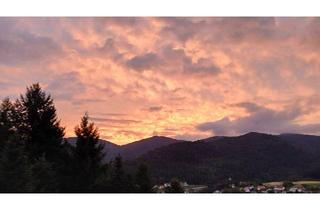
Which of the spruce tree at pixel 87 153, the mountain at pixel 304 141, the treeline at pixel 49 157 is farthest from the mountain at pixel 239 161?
the spruce tree at pixel 87 153

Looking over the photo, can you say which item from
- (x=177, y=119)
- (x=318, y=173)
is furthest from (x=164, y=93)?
(x=318, y=173)

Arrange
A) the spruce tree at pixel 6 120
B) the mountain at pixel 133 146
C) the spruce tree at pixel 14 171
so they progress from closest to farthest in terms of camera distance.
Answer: the spruce tree at pixel 14 171
the spruce tree at pixel 6 120
the mountain at pixel 133 146

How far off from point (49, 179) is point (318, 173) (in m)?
3.19

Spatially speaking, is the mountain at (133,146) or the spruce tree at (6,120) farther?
the mountain at (133,146)

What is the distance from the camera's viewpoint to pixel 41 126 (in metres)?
12.0

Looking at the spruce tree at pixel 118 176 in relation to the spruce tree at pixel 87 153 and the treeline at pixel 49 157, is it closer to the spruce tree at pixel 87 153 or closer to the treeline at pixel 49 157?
the treeline at pixel 49 157

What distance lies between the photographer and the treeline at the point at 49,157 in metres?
11.7

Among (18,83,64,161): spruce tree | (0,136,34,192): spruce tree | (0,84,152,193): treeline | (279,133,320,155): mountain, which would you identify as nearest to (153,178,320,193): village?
(279,133,320,155): mountain

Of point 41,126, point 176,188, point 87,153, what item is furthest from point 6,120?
point 176,188

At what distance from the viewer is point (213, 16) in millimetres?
11703

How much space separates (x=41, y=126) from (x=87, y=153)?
658 millimetres

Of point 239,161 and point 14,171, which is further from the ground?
point 239,161

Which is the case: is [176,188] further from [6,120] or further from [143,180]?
[6,120]
